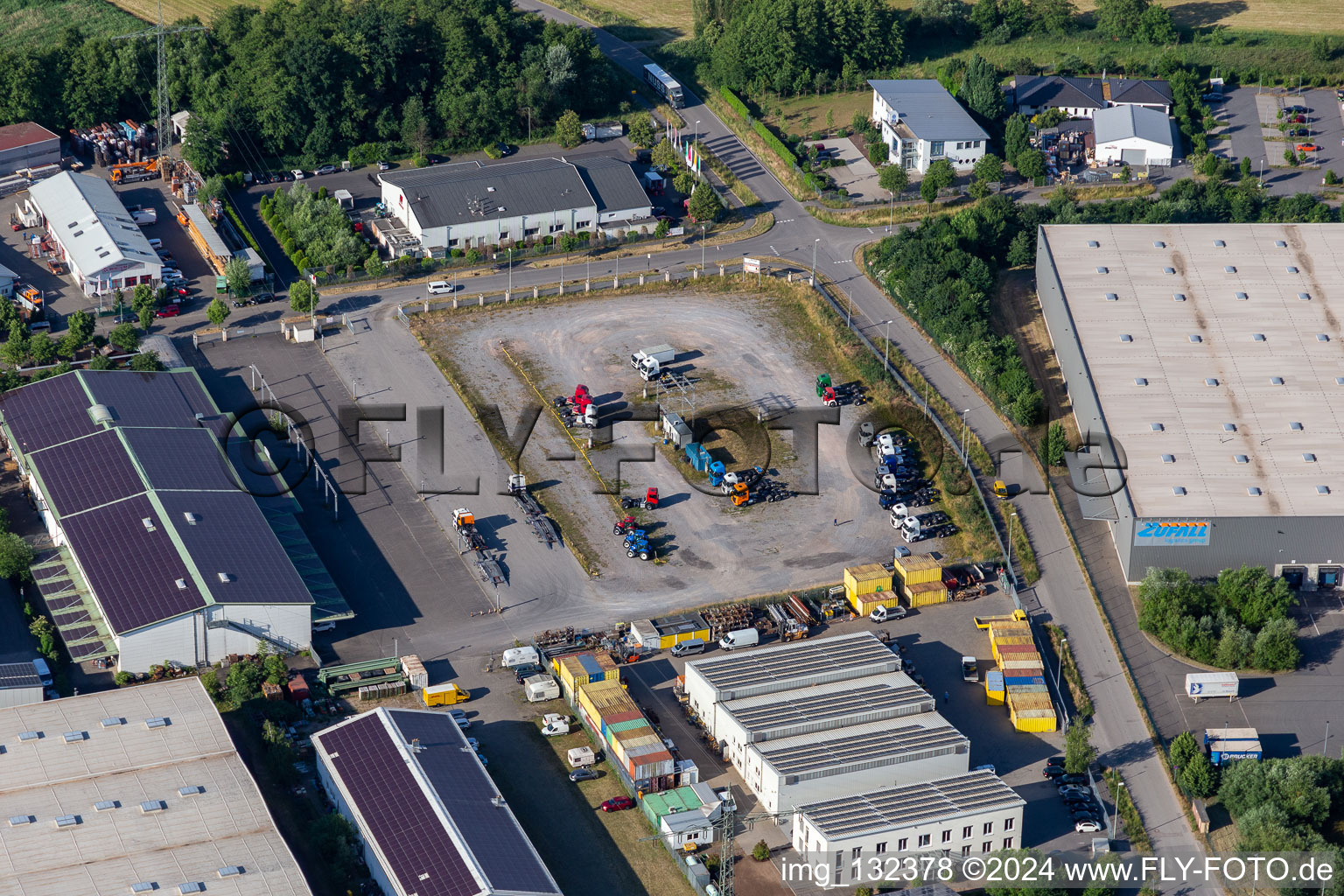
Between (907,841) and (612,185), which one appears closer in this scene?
(907,841)

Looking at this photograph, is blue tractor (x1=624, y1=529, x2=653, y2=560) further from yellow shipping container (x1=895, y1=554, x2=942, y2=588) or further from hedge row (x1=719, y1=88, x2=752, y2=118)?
hedge row (x1=719, y1=88, x2=752, y2=118)

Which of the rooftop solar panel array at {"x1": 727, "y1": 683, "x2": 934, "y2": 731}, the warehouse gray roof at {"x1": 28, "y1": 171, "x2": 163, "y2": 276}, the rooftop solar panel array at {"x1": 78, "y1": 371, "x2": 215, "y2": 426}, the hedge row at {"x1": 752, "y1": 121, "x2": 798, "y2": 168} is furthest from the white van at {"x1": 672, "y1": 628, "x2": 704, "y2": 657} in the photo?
the hedge row at {"x1": 752, "y1": 121, "x2": 798, "y2": 168}

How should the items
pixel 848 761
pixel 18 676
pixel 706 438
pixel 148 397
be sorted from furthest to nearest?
pixel 706 438
pixel 148 397
pixel 18 676
pixel 848 761

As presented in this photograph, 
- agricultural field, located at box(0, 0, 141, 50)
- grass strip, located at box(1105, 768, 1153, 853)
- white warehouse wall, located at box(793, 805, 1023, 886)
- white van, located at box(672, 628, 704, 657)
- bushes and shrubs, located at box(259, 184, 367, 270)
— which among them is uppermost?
agricultural field, located at box(0, 0, 141, 50)

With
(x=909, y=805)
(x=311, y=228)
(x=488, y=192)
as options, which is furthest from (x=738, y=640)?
(x=311, y=228)

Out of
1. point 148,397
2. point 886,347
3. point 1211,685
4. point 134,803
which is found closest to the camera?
point 134,803

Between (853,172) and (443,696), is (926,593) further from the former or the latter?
(853,172)

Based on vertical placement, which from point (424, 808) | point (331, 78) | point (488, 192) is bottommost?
point (424, 808)
